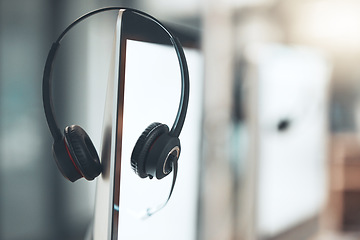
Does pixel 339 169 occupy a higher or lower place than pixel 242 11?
lower

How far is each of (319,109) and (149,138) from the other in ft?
3.37

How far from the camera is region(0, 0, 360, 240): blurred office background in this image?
3.39 ft

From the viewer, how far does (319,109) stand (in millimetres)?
1289

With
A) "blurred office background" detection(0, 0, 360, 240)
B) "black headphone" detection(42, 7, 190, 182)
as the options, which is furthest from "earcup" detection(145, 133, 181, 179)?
"blurred office background" detection(0, 0, 360, 240)

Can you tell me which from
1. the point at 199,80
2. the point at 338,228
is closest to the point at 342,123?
the point at 338,228

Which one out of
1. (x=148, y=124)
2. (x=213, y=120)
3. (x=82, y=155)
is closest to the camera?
(x=82, y=155)

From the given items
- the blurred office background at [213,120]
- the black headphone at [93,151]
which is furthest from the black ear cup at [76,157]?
the blurred office background at [213,120]

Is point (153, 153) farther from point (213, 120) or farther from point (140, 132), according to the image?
point (213, 120)

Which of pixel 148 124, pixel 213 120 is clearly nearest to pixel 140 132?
pixel 148 124

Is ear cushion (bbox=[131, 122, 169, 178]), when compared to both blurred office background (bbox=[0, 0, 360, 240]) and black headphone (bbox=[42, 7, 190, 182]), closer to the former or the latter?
black headphone (bbox=[42, 7, 190, 182])

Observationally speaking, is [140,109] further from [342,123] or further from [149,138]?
[342,123]

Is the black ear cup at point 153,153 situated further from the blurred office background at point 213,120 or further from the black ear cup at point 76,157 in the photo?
the blurred office background at point 213,120

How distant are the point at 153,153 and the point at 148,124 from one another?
103mm

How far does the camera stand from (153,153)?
1.38 feet
